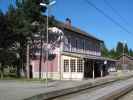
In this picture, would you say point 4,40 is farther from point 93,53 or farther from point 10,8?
point 93,53

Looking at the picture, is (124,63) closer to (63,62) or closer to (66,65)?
(66,65)

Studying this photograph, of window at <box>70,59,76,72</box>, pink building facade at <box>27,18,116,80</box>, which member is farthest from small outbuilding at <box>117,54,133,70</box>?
window at <box>70,59,76,72</box>

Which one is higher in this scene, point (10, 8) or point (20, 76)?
point (10, 8)

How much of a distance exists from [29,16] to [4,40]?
431 cm

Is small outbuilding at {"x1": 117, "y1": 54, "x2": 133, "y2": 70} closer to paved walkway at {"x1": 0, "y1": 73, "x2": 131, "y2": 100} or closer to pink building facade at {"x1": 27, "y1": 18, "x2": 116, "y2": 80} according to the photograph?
A: pink building facade at {"x1": 27, "y1": 18, "x2": 116, "y2": 80}

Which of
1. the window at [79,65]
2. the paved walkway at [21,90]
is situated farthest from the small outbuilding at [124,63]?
the paved walkway at [21,90]

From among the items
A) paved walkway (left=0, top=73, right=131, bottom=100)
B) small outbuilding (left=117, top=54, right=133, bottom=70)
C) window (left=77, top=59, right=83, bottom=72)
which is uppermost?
small outbuilding (left=117, top=54, right=133, bottom=70)

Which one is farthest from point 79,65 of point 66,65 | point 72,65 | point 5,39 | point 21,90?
point 21,90

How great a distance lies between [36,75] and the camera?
46750mm

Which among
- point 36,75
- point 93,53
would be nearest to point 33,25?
point 36,75

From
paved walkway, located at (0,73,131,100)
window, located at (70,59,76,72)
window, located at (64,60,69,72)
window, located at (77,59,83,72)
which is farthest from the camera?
window, located at (64,60,69,72)

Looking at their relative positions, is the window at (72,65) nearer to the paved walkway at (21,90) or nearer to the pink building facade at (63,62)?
the pink building facade at (63,62)

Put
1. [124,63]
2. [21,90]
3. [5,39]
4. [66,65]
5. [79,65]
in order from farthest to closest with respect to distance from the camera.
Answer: [124,63]
[66,65]
[79,65]
[5,39]
[21,90]

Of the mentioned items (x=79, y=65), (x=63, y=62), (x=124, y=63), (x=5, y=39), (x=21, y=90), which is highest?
(x=5, y=39)
